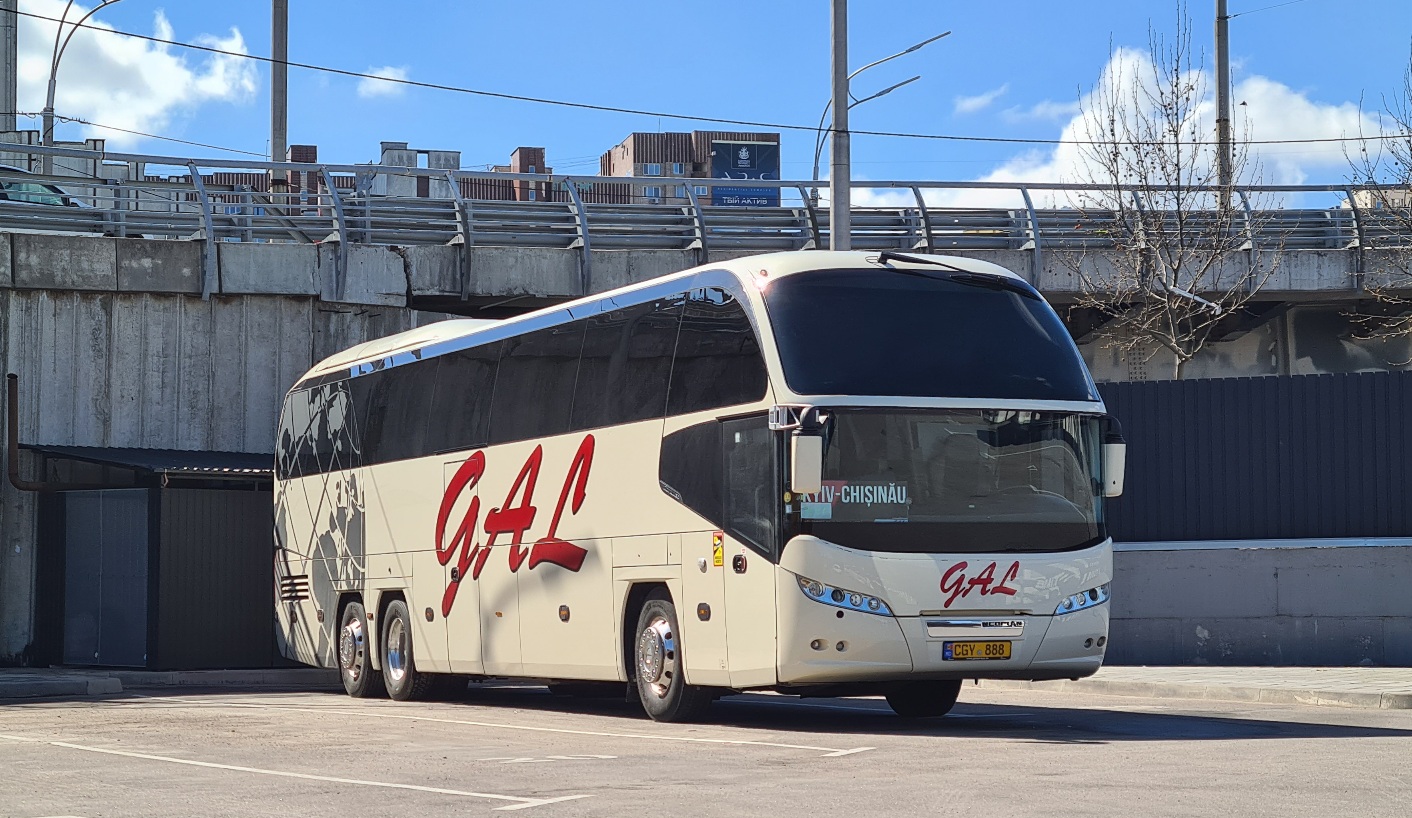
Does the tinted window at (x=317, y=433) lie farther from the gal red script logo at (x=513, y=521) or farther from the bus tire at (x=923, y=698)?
the bus tire at (x=923, y=698)

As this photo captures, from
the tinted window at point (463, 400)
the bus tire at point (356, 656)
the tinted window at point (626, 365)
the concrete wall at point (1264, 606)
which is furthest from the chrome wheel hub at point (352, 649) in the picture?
the concrete wall at point (1264, 606)

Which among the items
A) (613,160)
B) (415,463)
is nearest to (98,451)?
(415,463)

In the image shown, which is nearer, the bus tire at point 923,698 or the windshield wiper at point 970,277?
the windshield wiper at point 970,277

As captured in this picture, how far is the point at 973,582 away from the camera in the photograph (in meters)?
13.4

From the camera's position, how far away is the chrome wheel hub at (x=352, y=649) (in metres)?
20.6

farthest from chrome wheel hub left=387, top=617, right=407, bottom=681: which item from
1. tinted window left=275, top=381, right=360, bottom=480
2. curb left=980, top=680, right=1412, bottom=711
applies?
curb left=980, top=680, right=1412, bottom=711

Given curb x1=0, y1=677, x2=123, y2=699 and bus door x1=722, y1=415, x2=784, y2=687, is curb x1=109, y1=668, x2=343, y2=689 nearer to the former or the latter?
curb x1=0, y1=677, x2=123, y2=699

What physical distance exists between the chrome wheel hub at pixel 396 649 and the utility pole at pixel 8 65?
54.8ft

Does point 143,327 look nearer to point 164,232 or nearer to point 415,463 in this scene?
point 164,232

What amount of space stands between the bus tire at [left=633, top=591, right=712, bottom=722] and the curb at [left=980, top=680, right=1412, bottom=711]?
557 cm

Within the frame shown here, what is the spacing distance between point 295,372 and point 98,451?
9.74ft

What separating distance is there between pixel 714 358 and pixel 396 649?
718 centimetres

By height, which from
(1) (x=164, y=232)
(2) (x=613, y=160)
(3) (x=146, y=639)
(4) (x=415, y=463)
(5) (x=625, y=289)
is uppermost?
(2) (x=613, y=160)

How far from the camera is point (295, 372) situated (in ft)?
83.7
